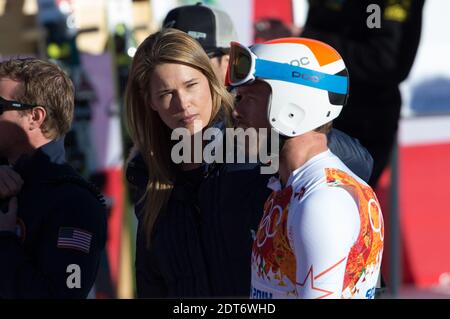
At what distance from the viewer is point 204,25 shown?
401 cm

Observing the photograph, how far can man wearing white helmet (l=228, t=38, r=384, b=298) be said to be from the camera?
2.28 meters

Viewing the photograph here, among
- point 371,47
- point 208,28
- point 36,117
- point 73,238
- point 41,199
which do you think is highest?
point 371,47

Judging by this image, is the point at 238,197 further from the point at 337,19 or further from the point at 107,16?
the point at 107,16

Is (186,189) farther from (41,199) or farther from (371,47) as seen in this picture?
(371,47)

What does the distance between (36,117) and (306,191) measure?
43.6 inches

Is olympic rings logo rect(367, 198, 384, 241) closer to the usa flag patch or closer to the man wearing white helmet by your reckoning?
the man wearing white helmet

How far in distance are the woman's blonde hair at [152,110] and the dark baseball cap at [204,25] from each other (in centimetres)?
71

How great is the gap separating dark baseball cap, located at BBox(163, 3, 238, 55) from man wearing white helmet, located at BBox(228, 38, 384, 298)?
124 cm

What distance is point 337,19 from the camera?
556 cm

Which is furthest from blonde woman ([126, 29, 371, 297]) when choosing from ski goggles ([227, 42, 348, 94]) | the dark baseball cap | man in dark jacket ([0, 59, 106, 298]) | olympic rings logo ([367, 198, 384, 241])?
the dark baseball cap

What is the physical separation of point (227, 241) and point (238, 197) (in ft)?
0.48

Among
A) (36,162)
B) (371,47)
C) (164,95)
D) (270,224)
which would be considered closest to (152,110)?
(164,95)

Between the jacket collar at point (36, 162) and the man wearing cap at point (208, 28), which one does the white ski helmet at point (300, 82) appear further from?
the man wearing cap at point (208, 28)
